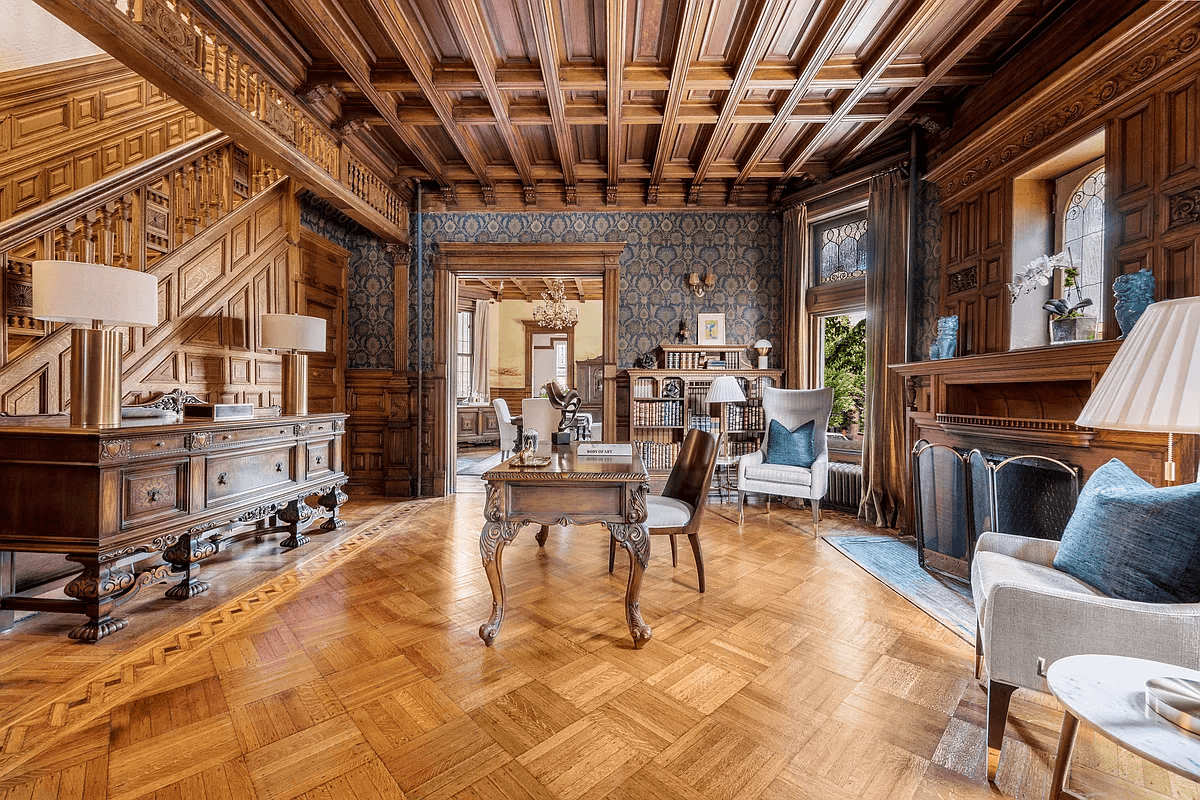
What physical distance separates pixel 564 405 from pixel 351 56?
2.81m

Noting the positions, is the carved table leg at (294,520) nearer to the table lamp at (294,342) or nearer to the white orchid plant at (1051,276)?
the table lamp at (294,342)

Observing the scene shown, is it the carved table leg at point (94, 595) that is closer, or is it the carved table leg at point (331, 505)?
the carved table leg at point (94, 595)

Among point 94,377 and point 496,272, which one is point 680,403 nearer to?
point 496,272

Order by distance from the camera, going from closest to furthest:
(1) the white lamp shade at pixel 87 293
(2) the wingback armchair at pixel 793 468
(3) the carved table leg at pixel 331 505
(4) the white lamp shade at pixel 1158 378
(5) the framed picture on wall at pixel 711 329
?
1. (4) the white lamp shade at pixel 1158 378
2. (1) the white lamp shade at pixel 87 293
3. (3) the carved table leg at pixel 331 505
4. (2) the wingback armchair at pixel 793 468
5. (5) the framed picture on wall at pixel 711 329

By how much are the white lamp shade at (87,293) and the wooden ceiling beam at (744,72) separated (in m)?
3.71

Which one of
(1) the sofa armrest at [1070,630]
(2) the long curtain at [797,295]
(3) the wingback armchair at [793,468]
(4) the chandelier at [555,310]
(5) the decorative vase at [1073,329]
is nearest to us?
(1) the sofa armrest at [1070,630]

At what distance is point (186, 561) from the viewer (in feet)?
8.97

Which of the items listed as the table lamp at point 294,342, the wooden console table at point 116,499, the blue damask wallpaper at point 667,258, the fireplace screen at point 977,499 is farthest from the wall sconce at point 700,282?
the wooden console table at point 116,499

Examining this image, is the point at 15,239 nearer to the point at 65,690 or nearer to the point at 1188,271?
the point at 65,690

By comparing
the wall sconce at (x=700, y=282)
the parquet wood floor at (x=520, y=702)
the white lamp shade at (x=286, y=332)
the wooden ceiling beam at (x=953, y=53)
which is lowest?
the parquet wood floor at (x=520, y=702)

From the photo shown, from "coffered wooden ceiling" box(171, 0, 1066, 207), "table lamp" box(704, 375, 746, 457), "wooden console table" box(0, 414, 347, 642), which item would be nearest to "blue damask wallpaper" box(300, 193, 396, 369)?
"coffered wooden ceiling" box(171, 0, 1066, 207)

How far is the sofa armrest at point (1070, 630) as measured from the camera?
4.36 ft

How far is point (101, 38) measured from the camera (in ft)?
7.45

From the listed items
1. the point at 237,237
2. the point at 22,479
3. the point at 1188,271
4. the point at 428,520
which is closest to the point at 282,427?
the point at 22,479
